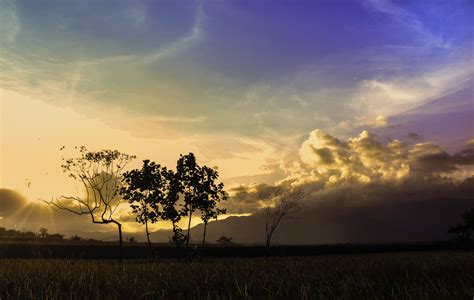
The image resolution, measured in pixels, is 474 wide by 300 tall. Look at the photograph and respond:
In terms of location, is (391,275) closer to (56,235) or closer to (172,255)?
(172,255)

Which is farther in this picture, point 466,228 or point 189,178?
point 466,228

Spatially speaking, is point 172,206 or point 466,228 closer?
point 172,206

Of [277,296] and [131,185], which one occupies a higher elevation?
[131,185]

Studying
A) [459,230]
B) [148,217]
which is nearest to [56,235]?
[148,217]

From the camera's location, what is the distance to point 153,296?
4.33 m

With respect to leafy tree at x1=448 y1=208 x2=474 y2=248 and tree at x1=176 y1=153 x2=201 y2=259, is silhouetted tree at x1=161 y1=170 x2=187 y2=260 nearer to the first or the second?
tree at x1=176 y1=153 x2=201 y2=259

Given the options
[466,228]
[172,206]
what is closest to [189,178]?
[172,206]

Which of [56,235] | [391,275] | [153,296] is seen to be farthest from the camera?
[56,235]

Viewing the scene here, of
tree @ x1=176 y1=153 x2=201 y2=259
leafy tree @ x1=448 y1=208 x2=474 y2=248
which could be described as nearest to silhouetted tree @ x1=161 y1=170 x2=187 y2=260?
tree @ x1=176 y1=153 x2=201 y2=259

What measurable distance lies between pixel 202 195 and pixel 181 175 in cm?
277

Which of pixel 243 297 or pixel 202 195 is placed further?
pixel 202 195

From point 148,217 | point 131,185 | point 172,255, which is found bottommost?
point 172,255

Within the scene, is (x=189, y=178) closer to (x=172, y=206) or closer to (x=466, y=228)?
(x=172, y=206)

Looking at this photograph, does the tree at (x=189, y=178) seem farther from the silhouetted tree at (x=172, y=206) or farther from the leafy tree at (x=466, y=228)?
the leafy tree at (x=466, y=228)
